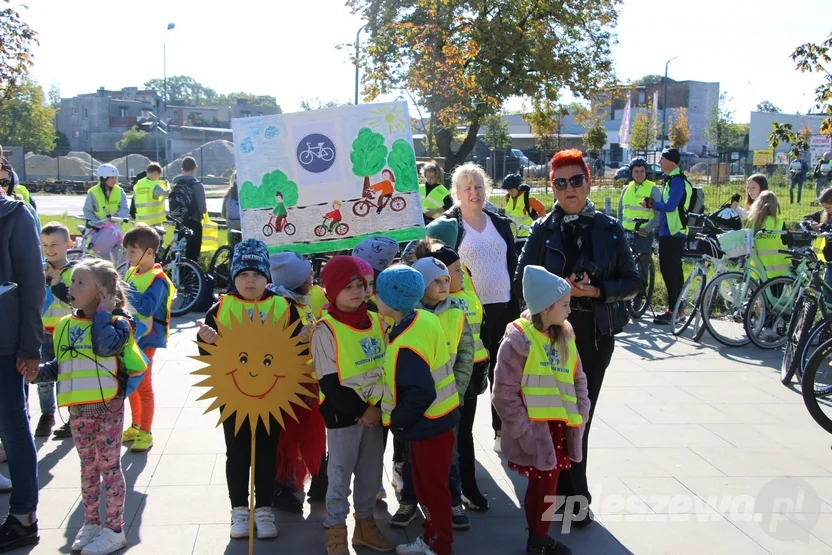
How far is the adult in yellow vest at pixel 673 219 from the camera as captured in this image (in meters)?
9.91

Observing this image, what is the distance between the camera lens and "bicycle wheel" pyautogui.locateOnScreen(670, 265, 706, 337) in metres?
9.43

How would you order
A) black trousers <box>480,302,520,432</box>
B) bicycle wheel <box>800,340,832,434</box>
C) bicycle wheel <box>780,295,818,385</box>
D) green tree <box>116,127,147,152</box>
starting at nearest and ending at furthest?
black trousers <box>480,302,520,432</box>, bicycle wheel <box>800,340,832,434</box>, bicycle wheel <box>780,295,818,385</box>, green tree <box>116,127,147,152</box>

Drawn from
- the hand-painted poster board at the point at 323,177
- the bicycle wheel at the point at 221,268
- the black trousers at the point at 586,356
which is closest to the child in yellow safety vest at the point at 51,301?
the hand-painted poster board at the point at 323,177

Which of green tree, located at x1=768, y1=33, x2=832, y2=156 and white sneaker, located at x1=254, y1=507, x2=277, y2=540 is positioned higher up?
green tree, located at x1=768, y1=33, x2=832, y2=156

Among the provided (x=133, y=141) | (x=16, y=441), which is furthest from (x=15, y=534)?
(x=133, y=141)

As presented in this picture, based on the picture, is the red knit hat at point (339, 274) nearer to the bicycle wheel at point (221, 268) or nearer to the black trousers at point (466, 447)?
the black trousers at point (466, 447)

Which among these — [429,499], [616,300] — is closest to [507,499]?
[429,499]

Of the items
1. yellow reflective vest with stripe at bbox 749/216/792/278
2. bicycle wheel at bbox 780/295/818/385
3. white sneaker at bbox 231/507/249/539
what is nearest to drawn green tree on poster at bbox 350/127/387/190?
white sneaker at bbox 231/507/249/539

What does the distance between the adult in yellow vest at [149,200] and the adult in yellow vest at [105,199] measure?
0.35 meters

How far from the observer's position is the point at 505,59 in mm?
22922

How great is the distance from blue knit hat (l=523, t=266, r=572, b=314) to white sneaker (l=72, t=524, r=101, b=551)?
2.43 m

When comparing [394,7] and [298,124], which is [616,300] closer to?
[298,124]

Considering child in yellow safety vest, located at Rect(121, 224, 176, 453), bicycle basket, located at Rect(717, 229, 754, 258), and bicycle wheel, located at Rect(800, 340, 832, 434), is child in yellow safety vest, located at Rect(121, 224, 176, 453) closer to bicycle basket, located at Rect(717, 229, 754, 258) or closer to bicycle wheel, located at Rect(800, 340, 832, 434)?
bicycle wheel, located at Rect(800, 340, 832, 434)

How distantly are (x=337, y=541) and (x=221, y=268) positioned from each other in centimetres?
838
